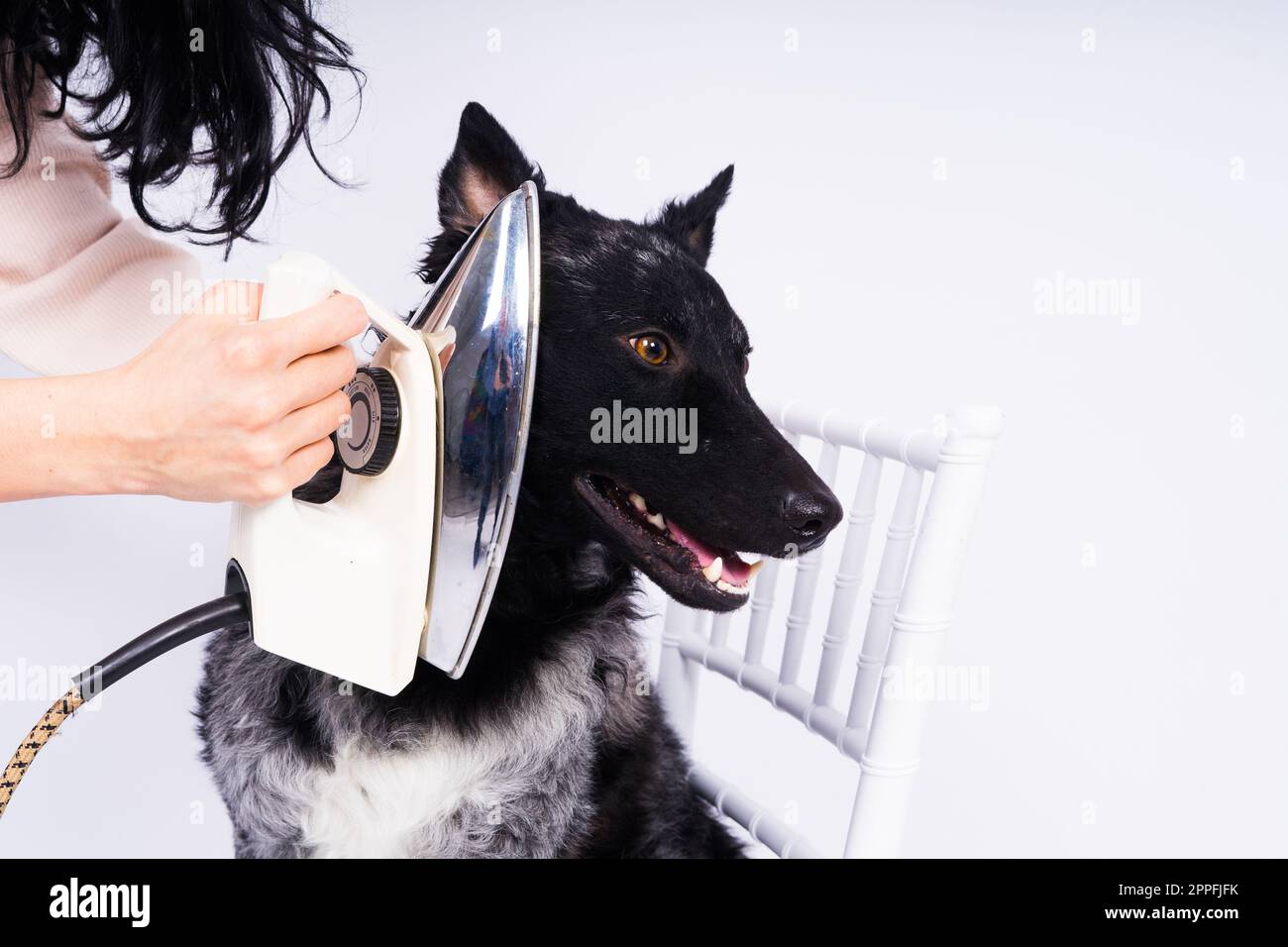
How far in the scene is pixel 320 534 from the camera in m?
1.23

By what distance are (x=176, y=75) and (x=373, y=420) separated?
0.65 m

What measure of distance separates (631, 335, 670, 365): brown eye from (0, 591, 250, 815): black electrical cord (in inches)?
22.6

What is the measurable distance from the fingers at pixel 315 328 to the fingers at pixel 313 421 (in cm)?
6

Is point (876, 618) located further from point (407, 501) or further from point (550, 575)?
point (407, 501)

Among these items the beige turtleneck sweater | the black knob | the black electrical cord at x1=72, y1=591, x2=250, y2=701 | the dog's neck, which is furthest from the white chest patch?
the beige turtleneck sweater

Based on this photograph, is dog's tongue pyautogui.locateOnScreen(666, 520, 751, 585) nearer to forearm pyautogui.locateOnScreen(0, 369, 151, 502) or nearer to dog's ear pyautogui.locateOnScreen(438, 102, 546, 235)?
dog's ear pyautogui.locateOnScreen(438, 102, 546, 235)

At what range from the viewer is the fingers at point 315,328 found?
1100 millimetres

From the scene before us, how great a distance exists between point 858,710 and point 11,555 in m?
1.79

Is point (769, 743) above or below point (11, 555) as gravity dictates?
below

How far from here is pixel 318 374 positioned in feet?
3.74

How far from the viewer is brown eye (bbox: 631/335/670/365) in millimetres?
1449

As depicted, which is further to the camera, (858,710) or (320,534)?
(858,710)

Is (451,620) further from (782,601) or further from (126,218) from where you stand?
(782,601)
